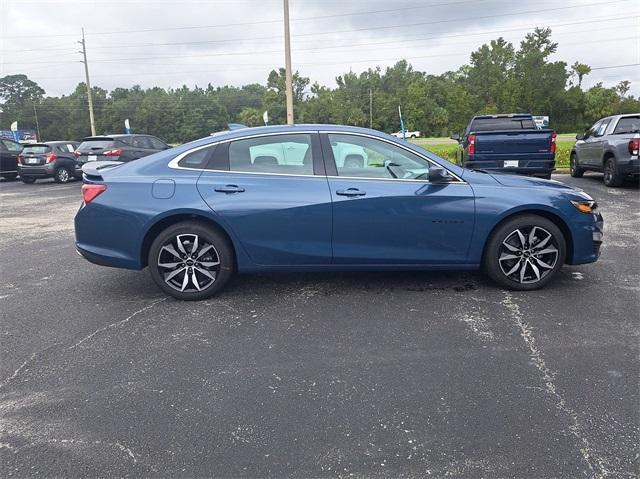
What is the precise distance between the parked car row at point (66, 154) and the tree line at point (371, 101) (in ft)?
159

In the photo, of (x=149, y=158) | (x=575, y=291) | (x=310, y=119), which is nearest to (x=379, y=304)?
(x=575, y=291)

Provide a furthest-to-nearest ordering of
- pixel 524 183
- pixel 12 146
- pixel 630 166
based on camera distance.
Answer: pixel 12 146 < pixel 630 166 < pixel 524 183

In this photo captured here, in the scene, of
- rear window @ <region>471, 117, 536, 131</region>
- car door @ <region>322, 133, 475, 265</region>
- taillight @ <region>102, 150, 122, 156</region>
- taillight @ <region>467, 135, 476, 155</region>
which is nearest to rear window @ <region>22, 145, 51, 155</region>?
taillight @ <region>102, 150, 122, 156</region>

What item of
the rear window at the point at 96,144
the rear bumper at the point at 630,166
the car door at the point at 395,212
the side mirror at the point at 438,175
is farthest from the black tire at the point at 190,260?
the rear window at the point at 96,144

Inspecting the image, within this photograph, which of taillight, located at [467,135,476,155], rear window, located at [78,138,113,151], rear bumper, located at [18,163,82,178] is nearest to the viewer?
taillight, located at [467,135,476,155]

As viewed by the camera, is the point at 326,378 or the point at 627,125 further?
the point at 627,125

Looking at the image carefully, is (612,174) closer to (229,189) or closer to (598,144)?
(598,144)

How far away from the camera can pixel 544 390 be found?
2.94 metres

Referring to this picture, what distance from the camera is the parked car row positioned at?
15.9 metres

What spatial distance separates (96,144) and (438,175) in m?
14.6

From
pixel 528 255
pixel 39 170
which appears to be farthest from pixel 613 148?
pixel 39 170

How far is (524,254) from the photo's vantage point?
4.55 meters

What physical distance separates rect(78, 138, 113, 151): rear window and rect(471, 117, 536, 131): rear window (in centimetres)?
1111

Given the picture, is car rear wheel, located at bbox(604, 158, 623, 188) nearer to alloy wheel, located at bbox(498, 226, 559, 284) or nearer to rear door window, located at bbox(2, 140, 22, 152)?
alloy wheel, located at bbox(498, 226, 559, 284)
